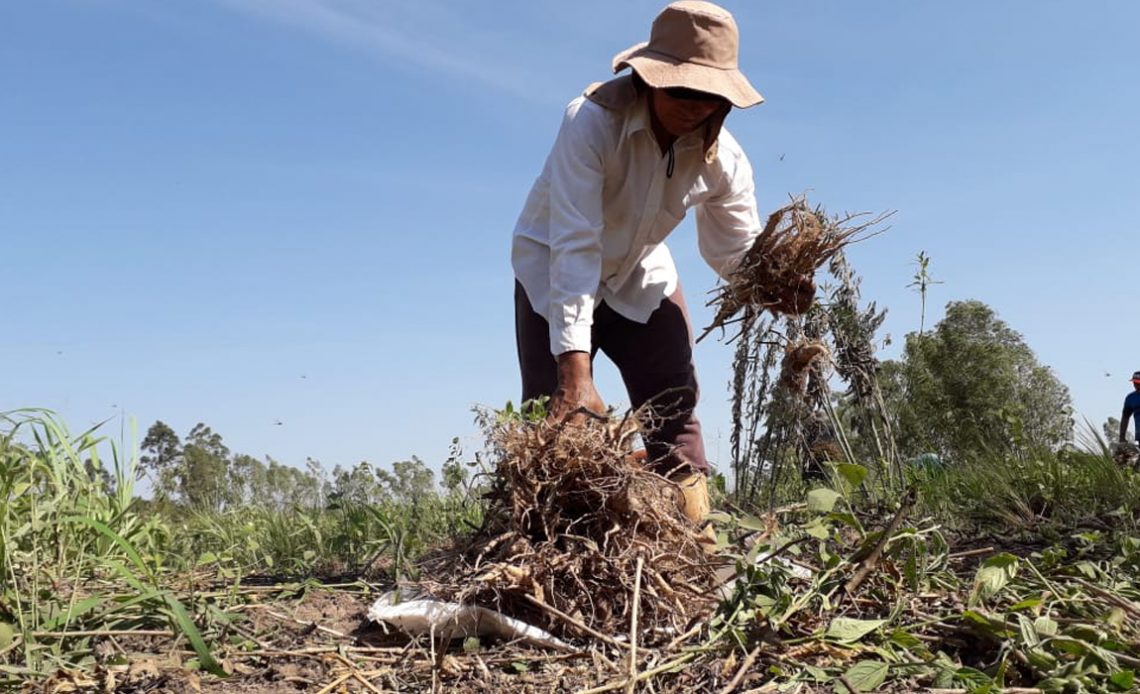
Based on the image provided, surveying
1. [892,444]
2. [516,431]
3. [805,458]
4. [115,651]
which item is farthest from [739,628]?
[805,458]

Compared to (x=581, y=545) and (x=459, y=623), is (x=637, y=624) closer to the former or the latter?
(x=581, y=545)

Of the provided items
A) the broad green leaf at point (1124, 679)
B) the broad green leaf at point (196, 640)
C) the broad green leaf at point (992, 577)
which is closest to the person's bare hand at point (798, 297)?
the broad green leaf at point (992, 577)

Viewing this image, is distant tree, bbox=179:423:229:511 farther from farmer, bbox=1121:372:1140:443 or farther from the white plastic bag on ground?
farmer, bbox=1121:372:1140:443

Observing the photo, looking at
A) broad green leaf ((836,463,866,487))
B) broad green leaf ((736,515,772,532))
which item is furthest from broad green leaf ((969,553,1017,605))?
broad green leaf ((736,515,772,532))

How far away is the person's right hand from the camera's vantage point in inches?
96.2

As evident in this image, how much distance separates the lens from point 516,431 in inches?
86.3

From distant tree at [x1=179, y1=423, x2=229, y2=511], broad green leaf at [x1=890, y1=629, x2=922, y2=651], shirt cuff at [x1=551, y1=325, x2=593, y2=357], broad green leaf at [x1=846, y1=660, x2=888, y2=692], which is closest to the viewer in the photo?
broad green leaf at [x1=846, y1=660, x2=888, y2=692]

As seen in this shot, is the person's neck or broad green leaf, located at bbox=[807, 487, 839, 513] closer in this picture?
broad green leaf, located at bbox=[807, 487, 839, 513]

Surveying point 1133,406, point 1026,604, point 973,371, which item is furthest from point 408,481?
point 973,371

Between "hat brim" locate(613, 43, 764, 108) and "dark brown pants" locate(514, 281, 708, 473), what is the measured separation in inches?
33.6

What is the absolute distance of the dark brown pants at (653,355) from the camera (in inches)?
130

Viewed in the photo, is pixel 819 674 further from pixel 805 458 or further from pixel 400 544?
pixel 805 458

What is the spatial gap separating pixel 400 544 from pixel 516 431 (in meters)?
0.70

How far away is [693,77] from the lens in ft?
9.13
